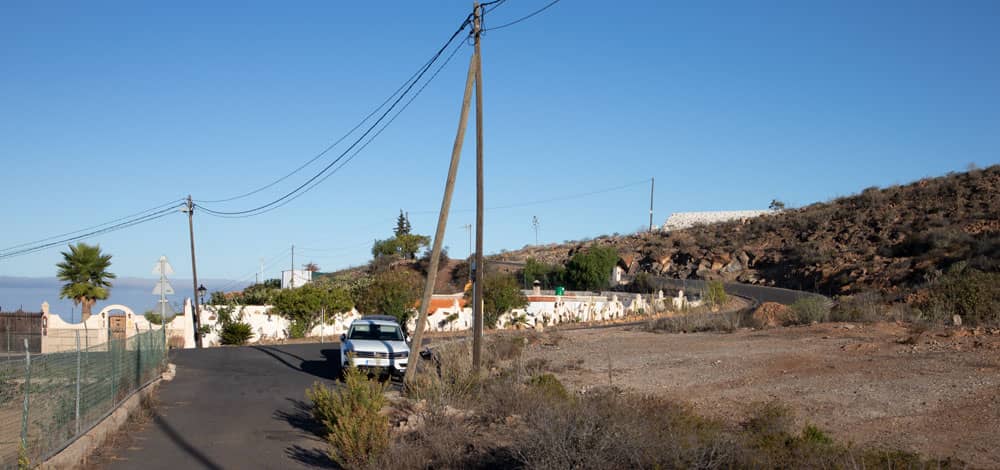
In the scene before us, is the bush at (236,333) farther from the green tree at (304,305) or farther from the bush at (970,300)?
the bush at (970,300)

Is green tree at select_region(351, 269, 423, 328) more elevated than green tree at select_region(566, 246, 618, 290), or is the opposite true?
green tree at select_region(566, 246, 618, 290)

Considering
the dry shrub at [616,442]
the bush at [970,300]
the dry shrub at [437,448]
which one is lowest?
the dry shrub at [437,448]

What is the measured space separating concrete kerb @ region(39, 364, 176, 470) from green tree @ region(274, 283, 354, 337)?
93.8 ft

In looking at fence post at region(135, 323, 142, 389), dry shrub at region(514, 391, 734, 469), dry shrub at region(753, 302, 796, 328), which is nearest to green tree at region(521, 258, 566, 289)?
dry shrub at region(753, 302, 796, 328)

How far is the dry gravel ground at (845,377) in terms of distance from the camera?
11.4m

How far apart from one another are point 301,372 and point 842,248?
4840 cm

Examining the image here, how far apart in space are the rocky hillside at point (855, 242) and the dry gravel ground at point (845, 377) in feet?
66.1

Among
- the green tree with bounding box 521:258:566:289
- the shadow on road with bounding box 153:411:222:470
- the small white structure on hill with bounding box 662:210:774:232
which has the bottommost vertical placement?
the shadow on road with bounding box 153:411:222:470

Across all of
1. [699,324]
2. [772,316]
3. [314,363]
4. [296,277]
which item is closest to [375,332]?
[314,363]

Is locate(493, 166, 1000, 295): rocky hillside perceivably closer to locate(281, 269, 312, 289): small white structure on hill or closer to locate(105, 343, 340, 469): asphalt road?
locate(105, 343, 340, 469): asphalt road

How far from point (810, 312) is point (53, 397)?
23.6 metres

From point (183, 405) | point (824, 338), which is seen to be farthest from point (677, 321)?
point (183, 405)

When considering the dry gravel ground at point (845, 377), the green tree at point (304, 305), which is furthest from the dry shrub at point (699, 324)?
the green tree at point (304, 305)

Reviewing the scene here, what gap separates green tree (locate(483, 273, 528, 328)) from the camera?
4631 cm
